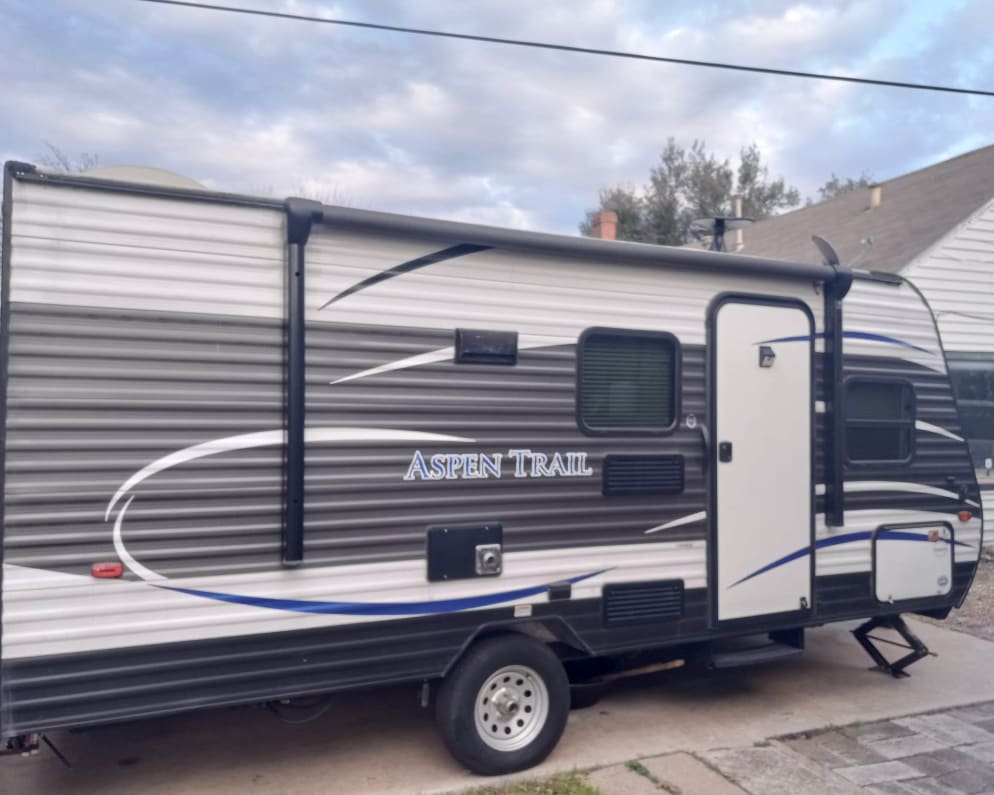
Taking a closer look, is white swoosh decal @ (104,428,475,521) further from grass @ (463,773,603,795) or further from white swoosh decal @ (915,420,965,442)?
white swoosh decal @ (915,420,965,442)

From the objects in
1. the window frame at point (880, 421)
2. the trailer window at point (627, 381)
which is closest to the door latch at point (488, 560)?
the trailer window at point (627, 381)

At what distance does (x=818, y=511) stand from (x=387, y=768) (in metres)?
3.03

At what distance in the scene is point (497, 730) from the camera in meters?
4.85

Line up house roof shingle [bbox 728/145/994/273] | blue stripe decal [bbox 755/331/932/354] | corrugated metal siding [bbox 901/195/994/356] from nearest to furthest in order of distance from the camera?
1. blue stripe decal [bbox 755/331/932/354]
2. corrugated metal siding [bbox 901/195/994/356]
3. house roof shingle [bbox 728/145/994/273]

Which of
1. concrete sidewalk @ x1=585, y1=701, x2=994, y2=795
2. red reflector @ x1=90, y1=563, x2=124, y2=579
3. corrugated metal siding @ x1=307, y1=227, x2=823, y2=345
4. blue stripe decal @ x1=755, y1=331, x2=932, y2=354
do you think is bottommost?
concrete sidewalk @ x1=585, y1=701, x2=994, y2=795

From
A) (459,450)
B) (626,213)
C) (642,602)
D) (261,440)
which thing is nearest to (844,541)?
(642,602)

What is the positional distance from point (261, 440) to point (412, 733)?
7.32 ft

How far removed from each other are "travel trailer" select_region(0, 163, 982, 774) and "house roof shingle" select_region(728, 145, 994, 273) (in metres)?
6.43

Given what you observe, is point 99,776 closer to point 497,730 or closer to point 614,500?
point 497,730

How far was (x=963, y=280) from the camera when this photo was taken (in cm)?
1163

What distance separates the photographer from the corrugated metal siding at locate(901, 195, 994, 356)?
11.4 m

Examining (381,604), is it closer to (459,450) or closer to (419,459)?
(419,459)

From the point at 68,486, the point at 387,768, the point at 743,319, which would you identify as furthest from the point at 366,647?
the point at 743,319

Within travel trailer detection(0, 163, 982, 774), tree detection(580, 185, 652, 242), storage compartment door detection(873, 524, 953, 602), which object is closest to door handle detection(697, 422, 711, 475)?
travel trailer detection(0, 163, 982, 774)
